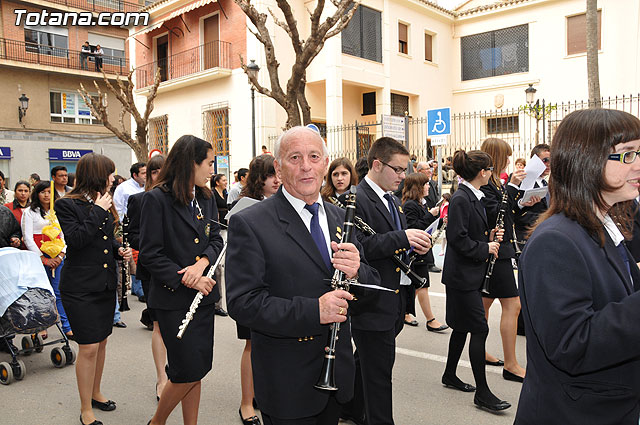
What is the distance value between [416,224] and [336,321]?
16.3 feet

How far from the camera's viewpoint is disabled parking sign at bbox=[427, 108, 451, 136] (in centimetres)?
1052

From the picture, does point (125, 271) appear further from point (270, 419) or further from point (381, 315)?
point (270, 419)

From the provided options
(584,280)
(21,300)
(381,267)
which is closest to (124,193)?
(21,300)

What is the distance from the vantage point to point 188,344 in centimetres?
332

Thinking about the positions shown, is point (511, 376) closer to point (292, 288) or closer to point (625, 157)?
point (292, 288)

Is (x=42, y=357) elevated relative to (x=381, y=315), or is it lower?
lower

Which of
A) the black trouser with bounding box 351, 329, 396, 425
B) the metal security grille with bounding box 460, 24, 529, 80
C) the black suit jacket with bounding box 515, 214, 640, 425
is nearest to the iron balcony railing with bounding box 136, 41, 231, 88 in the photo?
the metal security grille with bounding box 460, 24, 529, 80

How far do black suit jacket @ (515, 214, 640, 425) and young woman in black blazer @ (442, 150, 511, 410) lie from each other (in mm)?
2475

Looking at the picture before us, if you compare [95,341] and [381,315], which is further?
[95,341]

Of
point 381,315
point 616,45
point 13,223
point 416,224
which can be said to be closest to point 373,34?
point 616,45

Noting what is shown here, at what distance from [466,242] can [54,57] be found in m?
31.1

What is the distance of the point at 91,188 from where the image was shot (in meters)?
4.27

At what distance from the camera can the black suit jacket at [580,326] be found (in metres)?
1.61

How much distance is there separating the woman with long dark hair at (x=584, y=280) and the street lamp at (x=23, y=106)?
29369 mm
